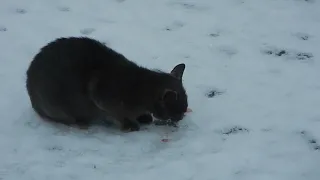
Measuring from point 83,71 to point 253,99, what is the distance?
4.20 feet

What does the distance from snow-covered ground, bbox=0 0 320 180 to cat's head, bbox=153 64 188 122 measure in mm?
131

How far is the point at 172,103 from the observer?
4.16 meters

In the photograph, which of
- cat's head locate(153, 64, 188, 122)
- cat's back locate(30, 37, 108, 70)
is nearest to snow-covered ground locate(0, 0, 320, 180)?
cat's head locate(153, 64, 188, 122)

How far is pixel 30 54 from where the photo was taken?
524 cm

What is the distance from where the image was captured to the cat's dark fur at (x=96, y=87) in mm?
4215

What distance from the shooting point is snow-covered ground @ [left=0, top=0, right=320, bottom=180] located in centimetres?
391

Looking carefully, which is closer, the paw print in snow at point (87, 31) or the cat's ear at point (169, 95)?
the cat's ear at point (169, 95)

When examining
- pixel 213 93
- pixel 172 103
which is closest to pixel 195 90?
pixel 213 93

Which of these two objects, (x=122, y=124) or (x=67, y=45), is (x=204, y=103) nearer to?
(x=122, y=124)

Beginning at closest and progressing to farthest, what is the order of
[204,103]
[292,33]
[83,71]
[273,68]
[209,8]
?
[83,71]
[204,103]
[273,68]
[292,33]
[209,8]

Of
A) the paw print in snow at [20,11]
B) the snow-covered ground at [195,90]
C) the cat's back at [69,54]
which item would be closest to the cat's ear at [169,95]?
the snow-covered ground at [195,90]

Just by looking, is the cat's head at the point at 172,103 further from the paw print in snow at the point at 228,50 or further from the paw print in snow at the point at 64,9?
the paw print in snow at the point at 64,9

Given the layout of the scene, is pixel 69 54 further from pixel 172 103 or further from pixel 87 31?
pixel 87 31

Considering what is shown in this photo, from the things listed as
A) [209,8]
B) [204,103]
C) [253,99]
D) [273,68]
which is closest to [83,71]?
[204,103]
